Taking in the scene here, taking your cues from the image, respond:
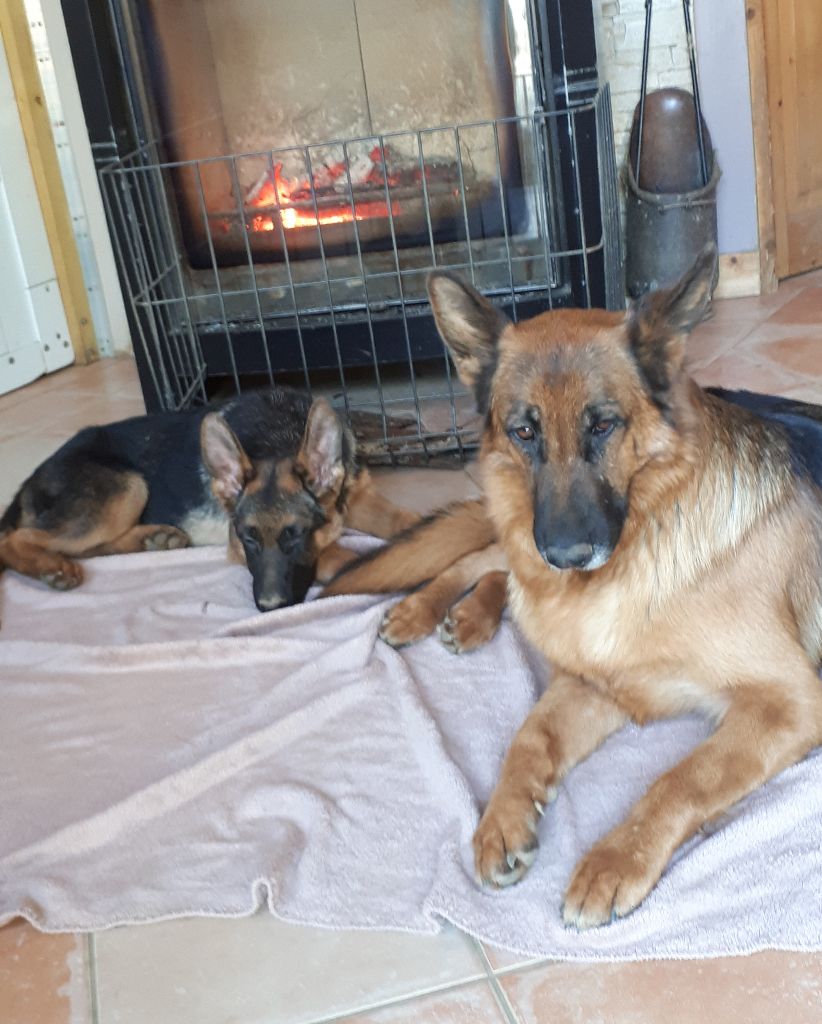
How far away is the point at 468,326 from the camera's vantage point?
2.05 meters

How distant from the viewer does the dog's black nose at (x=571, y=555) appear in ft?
6.23

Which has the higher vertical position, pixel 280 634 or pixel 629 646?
pixel 629 646

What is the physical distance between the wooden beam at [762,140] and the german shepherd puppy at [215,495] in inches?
111

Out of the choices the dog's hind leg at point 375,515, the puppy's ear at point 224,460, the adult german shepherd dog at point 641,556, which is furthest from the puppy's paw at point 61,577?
the adult german shepherd dog at point 641,556

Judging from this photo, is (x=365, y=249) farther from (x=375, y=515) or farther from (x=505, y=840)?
(x=505, y=840)

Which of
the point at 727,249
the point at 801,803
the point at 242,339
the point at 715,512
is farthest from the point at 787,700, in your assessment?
the point at 727,249

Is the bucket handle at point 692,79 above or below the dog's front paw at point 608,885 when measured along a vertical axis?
above

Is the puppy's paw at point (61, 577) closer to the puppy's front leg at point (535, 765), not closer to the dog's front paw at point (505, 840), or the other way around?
the puppy's front leg at point (535, 765)

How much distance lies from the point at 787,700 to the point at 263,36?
3.37 m

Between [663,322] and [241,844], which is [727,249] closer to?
[663,322]

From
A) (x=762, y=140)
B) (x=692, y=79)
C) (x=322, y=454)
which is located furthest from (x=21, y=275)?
(x=762, y=140)

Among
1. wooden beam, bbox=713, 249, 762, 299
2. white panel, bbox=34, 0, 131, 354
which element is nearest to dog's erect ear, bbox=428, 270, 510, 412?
white panel, bbox=34, 0, 131, 354

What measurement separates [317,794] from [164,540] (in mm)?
1508

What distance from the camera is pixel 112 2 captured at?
368 cm
